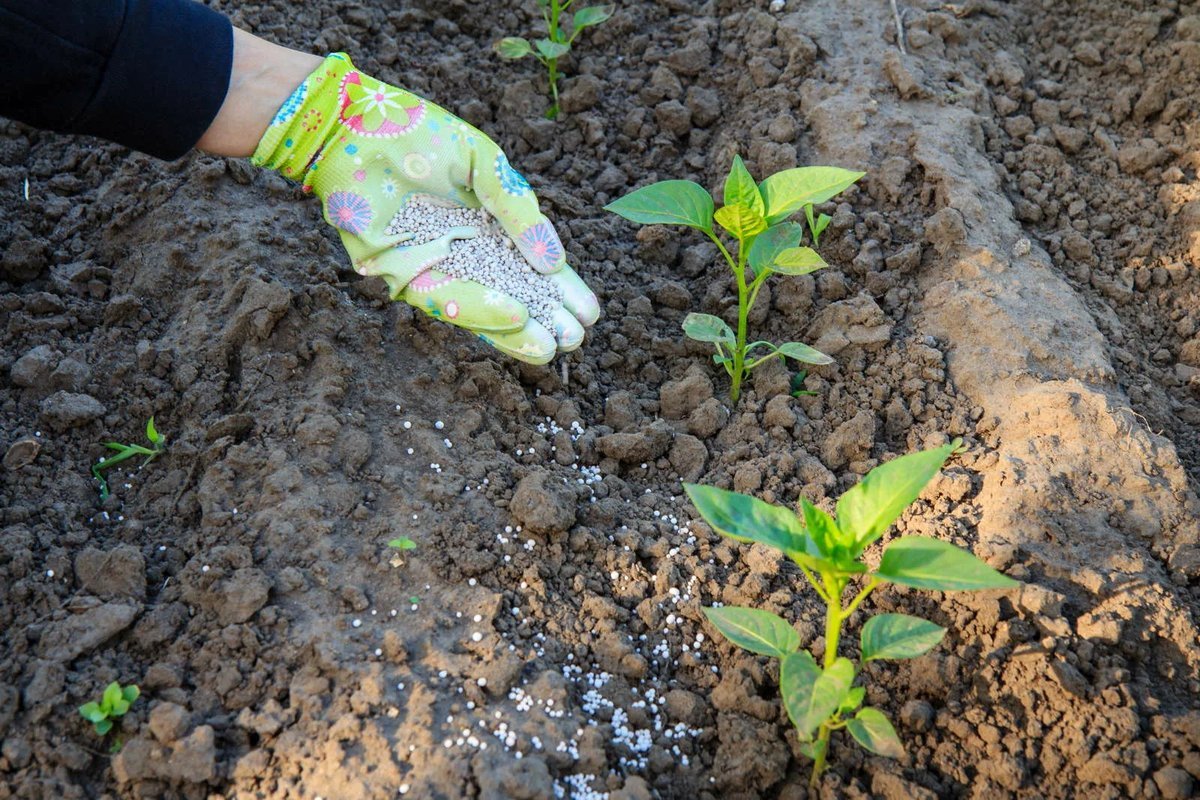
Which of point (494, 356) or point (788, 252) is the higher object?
point (788, 252)

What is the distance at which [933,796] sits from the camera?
1.76 metres

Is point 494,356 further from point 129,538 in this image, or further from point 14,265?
point 14,265

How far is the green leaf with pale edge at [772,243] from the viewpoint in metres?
2.44

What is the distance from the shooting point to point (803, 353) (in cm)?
240

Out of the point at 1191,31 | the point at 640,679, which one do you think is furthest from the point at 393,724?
the point at 1191,31

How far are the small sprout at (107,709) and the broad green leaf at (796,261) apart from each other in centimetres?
160

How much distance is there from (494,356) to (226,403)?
630 millimetres

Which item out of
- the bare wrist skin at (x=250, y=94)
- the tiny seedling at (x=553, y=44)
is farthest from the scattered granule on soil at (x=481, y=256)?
the tiny seedling at (x=553, y=44)

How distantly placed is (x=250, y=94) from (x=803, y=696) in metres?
1.82

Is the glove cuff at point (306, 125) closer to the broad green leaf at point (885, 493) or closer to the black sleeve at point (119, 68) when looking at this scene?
the black sleeve at point (119, 68)

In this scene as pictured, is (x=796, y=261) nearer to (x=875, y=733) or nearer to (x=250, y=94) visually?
(x=875, y=733)

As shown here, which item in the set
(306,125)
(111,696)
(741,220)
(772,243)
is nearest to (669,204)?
(741,220)

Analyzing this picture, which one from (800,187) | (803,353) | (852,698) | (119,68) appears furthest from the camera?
(803,353)

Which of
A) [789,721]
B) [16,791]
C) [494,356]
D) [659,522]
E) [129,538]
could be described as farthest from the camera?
[494,356]
